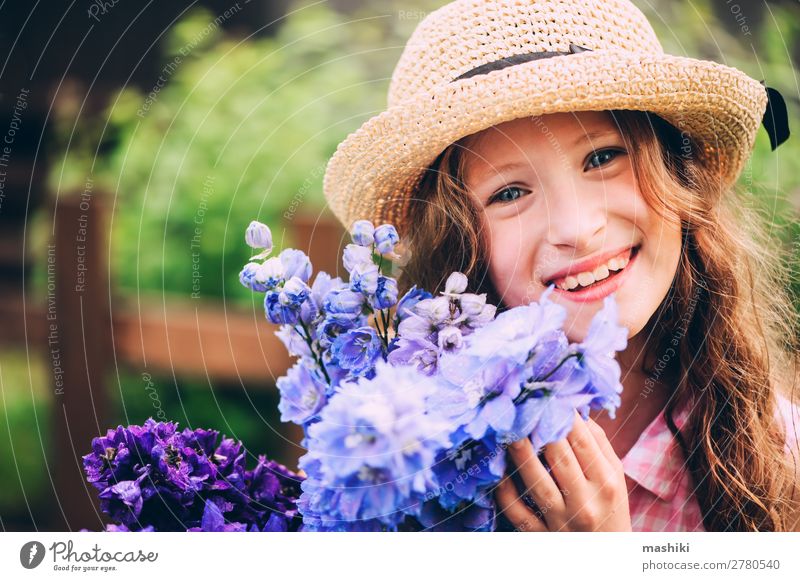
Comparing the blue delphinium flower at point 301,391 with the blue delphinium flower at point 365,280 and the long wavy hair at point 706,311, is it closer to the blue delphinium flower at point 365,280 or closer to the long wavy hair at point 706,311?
the blue delphinium flower at point 365,280

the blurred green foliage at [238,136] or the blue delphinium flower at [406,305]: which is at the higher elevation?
the blurred green foliage at [238,136]

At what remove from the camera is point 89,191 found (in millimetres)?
1227

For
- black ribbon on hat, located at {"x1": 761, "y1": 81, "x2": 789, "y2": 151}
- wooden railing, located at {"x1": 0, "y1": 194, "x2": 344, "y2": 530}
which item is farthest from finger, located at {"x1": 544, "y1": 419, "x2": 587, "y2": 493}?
wooden railing, located at {"x1": 0, "y1": 194, "x2": 344, "y2": 530}

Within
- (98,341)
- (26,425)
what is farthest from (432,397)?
(26,425)

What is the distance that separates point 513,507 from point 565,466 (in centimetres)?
5

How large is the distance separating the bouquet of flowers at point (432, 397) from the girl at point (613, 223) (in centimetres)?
7

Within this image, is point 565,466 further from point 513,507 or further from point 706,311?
point 706,311

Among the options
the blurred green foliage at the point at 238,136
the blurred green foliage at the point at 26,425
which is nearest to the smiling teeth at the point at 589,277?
the blurred green foliage at the point at 238,136

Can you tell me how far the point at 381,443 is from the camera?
0.43 meters

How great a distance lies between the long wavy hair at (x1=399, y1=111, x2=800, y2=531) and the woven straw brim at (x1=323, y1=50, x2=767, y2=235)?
25mm

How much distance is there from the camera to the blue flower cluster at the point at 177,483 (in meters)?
0.52
